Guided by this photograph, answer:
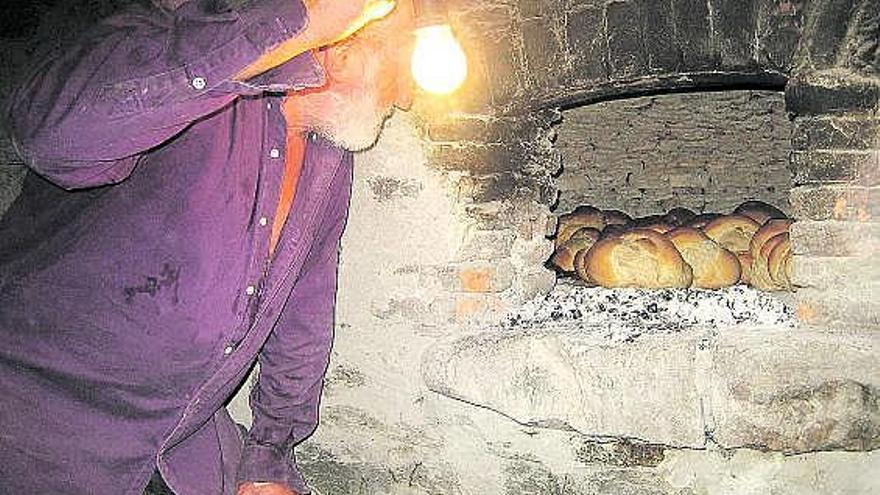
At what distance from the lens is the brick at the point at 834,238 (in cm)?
186

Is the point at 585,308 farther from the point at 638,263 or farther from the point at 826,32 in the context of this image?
the point at 826,32

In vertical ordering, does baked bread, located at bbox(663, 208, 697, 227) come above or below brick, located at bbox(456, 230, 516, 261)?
above

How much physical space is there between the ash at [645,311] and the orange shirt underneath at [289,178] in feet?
2.35

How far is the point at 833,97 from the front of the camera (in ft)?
5.97

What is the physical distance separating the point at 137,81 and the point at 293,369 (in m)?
0.89

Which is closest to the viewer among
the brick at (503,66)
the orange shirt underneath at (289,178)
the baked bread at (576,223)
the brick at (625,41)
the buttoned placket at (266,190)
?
the buttoned placket at (266,190)

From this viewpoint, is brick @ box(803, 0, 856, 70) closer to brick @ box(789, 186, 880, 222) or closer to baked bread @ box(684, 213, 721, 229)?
brick @ box(789, 186, 880, 222)

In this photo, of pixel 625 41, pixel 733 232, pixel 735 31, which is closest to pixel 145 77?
pixel 625 41

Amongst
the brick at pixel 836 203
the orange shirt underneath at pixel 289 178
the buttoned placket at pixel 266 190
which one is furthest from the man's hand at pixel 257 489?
the brick at pixel 836 203

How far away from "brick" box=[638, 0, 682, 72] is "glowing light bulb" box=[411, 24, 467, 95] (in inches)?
18.2

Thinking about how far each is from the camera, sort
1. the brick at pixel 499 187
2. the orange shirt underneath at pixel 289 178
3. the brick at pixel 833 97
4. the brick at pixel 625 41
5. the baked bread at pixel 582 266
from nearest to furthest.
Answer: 1. the orange shirt underneath at pixel 289 178
2. the brick at pixel 833 97
3. the brick at pixel 625 41
4. the brick at pixel 499 187
5. the baked bread at pixel 582 266

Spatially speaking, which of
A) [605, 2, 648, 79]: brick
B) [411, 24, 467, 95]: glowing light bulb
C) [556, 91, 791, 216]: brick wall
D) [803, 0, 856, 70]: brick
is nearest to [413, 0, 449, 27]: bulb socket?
[411, 24, 467, 95]: glowing light bulb

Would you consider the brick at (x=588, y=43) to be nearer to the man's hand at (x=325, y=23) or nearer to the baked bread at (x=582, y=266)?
the baked bread at (x=582, y=266)

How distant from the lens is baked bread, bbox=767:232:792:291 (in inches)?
82.4
